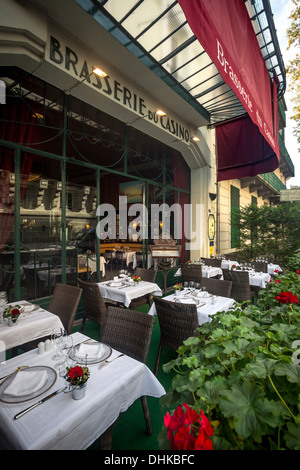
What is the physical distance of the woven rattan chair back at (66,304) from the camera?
9.23ft

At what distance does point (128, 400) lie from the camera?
159cm

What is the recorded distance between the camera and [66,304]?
9.73 ft

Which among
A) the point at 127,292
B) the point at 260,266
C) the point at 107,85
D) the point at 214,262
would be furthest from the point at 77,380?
the point at 260,266

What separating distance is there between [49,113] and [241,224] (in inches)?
299

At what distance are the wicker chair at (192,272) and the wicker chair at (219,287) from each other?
1503mm

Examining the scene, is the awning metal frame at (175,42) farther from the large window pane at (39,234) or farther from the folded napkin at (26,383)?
the folded napkin at (26,383)

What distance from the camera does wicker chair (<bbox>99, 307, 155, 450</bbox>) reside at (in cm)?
203

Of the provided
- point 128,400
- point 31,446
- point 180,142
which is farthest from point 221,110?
point 31,446

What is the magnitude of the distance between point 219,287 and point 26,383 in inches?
116

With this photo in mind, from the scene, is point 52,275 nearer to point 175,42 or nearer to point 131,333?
point 131,333

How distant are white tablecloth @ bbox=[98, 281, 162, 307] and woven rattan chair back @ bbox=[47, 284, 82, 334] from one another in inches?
41.4

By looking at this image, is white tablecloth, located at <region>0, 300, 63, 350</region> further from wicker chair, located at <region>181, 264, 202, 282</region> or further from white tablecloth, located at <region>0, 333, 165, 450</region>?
wicker chair, located at <region>181, 264, 202, 282</region>

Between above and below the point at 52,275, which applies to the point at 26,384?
below

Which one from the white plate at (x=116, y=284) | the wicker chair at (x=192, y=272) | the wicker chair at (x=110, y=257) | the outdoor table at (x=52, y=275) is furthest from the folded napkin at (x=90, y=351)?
the wicker chair at (x=110, y=257)
